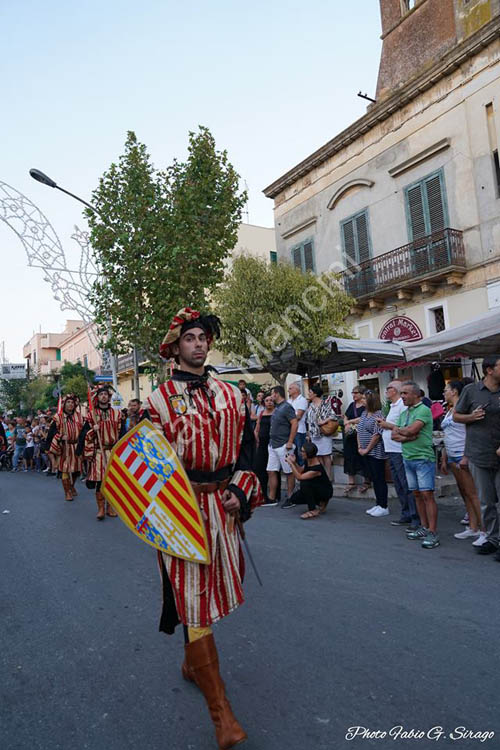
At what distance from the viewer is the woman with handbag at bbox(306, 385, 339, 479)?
8430mm

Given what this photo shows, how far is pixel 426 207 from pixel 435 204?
31 cm

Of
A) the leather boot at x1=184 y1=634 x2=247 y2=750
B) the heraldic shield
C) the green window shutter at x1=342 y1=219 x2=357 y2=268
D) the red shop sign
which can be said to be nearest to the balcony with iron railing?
the green window shutter at x1=342 y1=219 x2=357 y2=268

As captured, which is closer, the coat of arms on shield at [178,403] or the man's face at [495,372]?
the coat of arms on shield at [178,403]

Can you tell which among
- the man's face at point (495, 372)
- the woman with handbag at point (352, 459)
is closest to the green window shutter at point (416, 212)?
the woman with handbag at point (352, 459)

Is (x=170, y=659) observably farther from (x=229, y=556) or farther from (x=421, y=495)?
(x=421, y=495)

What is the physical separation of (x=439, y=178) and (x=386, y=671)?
1651 centimetres

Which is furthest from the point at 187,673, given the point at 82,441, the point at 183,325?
the point at 82,441

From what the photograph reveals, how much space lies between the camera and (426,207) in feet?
57.0

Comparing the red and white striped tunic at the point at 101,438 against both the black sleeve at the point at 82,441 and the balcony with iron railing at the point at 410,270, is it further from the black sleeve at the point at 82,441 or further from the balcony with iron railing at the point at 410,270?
the balcony with iron railing at the point at 410,270

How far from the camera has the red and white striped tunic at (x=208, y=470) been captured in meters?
2.61

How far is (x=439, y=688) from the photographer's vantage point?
2.92 metres

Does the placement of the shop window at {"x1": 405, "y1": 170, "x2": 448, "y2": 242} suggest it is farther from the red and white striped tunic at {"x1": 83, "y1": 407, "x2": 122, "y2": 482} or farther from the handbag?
the red and white striped tunic at {"x1": 83, "y1": 407, "x2": 122, "y2": 482}

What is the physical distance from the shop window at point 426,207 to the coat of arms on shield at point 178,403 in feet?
51.1

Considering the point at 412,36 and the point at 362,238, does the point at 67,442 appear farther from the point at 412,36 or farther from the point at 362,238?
the point at 412,36
